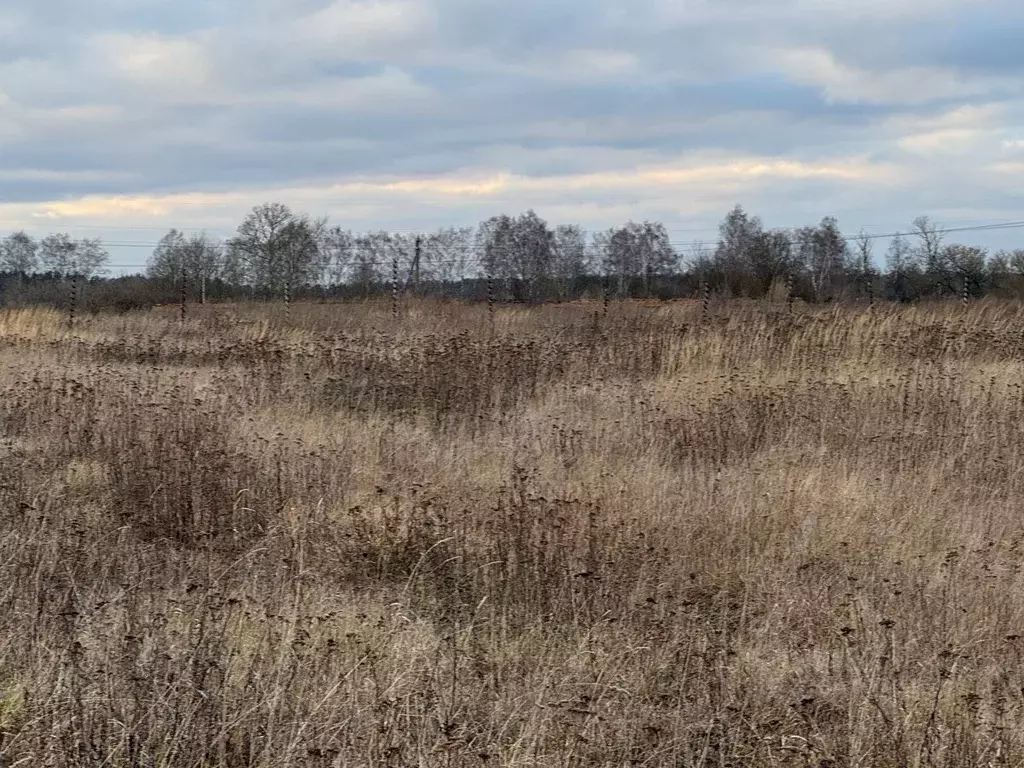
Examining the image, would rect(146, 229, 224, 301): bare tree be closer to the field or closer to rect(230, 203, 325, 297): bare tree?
rect(230, 203, 325, 297): bare tree

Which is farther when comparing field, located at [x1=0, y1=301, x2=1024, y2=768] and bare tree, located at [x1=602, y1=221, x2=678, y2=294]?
bare tree, located at [x1=602, y1=221, x2=678, y2=294]

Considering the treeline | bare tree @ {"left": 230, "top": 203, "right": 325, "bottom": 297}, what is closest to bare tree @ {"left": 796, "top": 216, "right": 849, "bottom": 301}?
the treeline

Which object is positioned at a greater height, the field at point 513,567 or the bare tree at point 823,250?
the bare tree at point 823,250

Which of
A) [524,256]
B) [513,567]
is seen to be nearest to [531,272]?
[524,256]

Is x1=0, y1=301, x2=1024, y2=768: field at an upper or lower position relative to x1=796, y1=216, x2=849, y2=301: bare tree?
lower

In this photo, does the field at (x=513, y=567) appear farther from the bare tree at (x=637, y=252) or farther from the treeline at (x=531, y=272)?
the bare tree at (x=637, y=252)

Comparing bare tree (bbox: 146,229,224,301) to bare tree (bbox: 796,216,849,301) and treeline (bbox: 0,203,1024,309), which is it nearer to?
treeline (bbox: 0,203,1024,309)

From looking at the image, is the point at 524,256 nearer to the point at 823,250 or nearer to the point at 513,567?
the point at 823,250

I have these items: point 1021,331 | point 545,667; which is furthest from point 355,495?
point 1021,331

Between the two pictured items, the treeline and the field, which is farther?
the treeline

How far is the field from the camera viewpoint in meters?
3.01

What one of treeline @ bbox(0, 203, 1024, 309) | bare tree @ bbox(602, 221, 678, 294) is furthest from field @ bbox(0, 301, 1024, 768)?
bare tree @ bbox(602, 221, 678, 294)

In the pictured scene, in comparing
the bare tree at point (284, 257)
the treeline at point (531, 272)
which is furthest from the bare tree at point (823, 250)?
the bare tree at point (284, 257)

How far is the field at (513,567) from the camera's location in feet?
9.89
